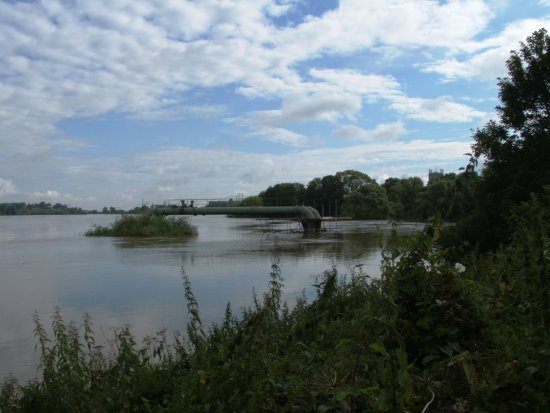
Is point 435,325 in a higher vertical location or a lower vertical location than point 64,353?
higher

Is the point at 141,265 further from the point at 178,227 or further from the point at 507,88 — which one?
the point at 178,227

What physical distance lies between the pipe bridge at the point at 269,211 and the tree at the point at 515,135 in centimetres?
2762

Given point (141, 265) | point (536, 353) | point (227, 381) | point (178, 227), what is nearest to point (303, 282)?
point (141, 265)

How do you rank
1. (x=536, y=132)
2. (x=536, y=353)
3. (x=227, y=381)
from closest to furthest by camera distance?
(x=536, y=353)
(x=227, y=381)
(x=536, y=132)

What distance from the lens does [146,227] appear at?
42.8 meters

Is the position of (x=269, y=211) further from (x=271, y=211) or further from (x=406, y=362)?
(x=406, y=362)

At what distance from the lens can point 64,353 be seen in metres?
5.63

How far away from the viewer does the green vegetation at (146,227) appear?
42.6m

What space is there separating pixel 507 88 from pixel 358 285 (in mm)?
14514

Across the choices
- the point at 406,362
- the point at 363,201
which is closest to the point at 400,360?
the point at 406,362

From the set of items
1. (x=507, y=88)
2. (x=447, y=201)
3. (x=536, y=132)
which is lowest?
(x=447, y=201)

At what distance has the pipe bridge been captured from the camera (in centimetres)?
4722

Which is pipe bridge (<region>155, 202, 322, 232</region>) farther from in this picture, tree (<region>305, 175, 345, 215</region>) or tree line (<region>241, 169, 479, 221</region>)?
tree (<region>305, 175, 345, 215</region>)

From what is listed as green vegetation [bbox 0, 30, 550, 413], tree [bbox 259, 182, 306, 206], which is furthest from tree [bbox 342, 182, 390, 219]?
green vegetation [bbox 0, 30, 550, 413]
